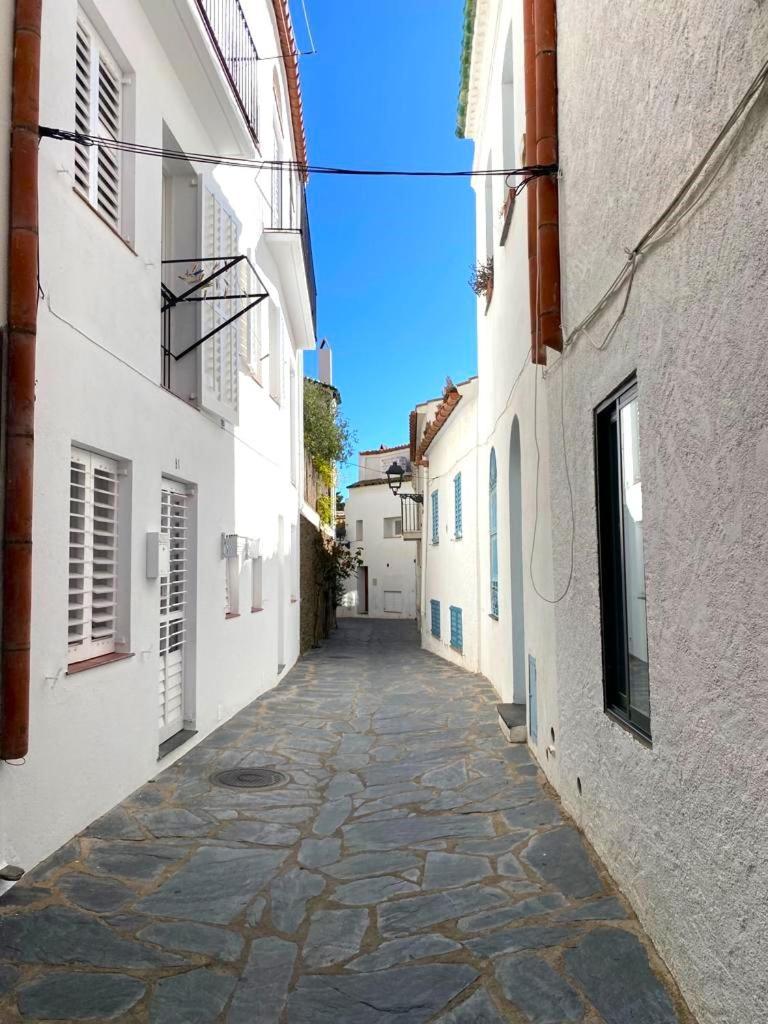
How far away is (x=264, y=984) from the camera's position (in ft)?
10.9

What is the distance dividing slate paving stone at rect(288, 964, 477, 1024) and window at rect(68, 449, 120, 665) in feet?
9.02

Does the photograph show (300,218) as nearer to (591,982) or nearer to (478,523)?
(478,523)

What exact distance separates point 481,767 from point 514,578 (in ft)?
7.83

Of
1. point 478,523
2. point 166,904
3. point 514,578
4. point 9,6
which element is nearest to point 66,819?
point 166,904

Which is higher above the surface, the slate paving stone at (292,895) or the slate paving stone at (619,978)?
the slate paving stone at (619,978)

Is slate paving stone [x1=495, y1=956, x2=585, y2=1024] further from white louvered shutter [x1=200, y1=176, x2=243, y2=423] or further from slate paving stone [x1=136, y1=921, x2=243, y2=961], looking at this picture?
white louvered shutter [x1=200, y1=176, x2=243, y2=423]

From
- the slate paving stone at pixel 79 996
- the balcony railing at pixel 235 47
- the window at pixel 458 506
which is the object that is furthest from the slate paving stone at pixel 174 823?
the window at pixel 458 506

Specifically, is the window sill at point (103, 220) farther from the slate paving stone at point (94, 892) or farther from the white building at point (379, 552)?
the white building at point (379, 552)

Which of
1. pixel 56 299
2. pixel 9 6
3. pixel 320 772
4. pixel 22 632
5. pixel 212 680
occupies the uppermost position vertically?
pixel 9 6

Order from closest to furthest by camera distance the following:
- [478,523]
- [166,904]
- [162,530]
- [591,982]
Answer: [591,982]
[166,904]
[162,530]
[478,523]

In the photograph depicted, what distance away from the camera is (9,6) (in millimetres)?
4258

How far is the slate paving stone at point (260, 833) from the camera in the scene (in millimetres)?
5086

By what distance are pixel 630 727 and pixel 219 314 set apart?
19.6ft

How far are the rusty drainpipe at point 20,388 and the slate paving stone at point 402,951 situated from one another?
1.97m
